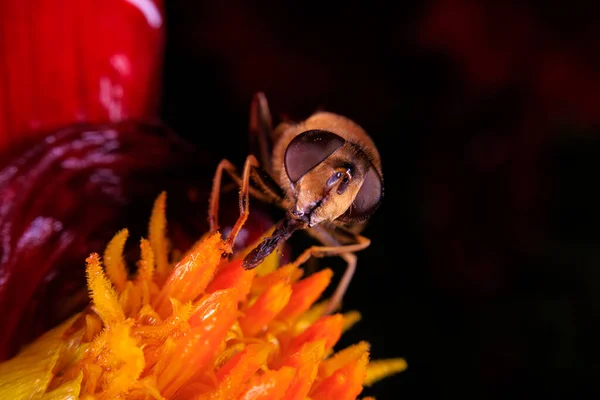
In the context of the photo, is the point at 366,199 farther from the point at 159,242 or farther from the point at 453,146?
the point at 453,146

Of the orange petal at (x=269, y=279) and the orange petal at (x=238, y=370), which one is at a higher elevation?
the orange petal at (x=269, y=279)

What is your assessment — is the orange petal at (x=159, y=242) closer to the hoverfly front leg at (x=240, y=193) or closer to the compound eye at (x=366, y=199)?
the hoverfly front leg at (x=240, y=193)

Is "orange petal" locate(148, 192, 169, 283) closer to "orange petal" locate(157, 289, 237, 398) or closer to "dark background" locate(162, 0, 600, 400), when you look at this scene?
"orange petal" locate(157, 289, 237, 398)

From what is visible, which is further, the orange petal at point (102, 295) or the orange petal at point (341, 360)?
the orange petal at point (341, 360)

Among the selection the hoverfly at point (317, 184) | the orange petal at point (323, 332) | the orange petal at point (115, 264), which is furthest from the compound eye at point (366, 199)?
the orange petal at point (115, 264)

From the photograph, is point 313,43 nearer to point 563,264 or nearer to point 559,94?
point 559,94

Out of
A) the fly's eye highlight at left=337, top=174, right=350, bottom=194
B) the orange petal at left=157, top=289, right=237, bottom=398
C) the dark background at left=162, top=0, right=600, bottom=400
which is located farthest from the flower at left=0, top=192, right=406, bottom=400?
the dark background at left=162, top=0, right=600, bottom=400

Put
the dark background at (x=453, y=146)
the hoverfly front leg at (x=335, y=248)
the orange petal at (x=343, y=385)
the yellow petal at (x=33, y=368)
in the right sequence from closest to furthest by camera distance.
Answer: the yellow petal at (x=33, y=368) → the orange petal at (x=343, y=385) → the hoverfly front leg at (x=335, y=248) → the dark background at (x=453, y=146)
